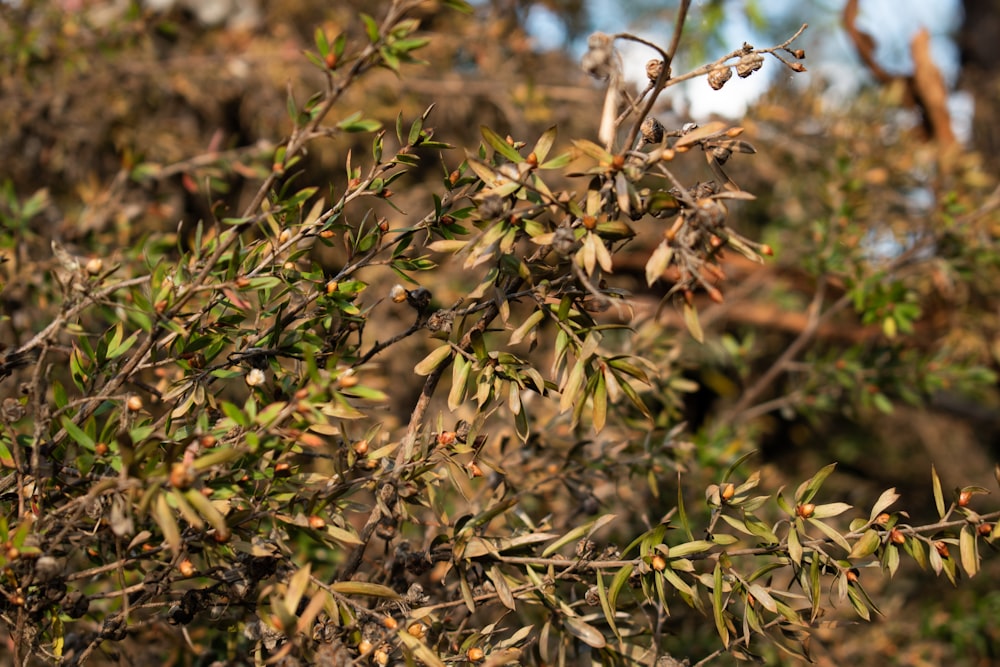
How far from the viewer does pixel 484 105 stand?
354cm

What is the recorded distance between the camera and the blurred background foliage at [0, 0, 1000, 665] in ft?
6.37

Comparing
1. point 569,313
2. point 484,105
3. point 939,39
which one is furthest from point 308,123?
point 939,39

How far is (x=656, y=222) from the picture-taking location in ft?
10.1

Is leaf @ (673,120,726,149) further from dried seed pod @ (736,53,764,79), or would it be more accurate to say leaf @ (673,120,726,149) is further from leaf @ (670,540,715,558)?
leaf @ (670,540,715,558)

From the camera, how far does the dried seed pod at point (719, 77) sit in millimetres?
899

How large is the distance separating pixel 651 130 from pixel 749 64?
13 centimetres

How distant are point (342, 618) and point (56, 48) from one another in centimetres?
244

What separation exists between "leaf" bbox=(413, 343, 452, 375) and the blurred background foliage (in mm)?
345

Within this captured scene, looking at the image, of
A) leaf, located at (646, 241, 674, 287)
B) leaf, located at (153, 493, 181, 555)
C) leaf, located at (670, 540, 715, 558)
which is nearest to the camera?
leaf, located at (153, 493, 181, 555)

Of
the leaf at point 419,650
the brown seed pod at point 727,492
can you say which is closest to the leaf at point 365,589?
the leaf at point 419,650

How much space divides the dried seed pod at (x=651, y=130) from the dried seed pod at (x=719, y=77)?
0.08 m

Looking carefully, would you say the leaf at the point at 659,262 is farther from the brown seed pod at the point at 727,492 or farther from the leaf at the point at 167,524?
the leaf at the point at 167,524

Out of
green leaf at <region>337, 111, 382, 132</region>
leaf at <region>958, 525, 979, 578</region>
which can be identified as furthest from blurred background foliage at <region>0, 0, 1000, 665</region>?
leaf at <region>958, 525, 979, 578</region>

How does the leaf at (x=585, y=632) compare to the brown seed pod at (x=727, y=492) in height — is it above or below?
below
